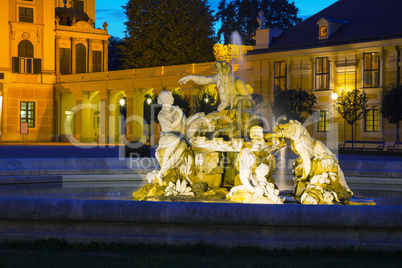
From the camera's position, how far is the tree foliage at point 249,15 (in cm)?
6050

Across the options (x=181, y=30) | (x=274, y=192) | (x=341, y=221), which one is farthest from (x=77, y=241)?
(x=181, y=30)

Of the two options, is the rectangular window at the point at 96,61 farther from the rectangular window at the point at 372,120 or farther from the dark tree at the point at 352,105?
the rectangular window at the point at 372,120

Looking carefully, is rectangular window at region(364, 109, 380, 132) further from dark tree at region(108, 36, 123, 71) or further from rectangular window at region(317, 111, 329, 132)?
dark tree at region(108, 36, 123, 71)

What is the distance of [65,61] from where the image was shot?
2333 inches

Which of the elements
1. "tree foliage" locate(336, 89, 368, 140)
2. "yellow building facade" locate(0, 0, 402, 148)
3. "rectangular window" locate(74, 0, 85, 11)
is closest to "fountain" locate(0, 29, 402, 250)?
"tree foliage" locate(336, 89, 368, 140)

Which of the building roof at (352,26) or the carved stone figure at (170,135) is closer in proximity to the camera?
the carved stone figure at (170,135)

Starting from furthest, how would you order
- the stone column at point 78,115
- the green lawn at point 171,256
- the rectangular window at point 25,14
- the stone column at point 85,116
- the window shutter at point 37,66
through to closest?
the window shutter at point 37,66 < the stone column at point 85,116 < the stone column at point 78,115 < the rectangular window at point 25,14 < the green lawn at point 171,256

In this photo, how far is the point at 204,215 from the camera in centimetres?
715

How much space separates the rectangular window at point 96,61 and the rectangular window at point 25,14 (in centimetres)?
652

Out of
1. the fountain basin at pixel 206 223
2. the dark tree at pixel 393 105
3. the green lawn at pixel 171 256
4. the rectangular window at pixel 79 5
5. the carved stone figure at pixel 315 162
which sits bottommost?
the green lawn at pixel 171 256

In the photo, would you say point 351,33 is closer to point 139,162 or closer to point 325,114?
point 325,114

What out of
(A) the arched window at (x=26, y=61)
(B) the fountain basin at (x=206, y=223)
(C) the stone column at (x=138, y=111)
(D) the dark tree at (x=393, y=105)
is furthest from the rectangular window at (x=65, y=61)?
(B) the fountain basin at (x=206, y=223)

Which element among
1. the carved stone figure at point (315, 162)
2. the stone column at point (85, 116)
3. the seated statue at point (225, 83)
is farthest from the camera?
the stone column at point (85, 116)

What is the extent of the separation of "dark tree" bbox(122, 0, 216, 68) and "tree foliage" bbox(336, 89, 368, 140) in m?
18.8
